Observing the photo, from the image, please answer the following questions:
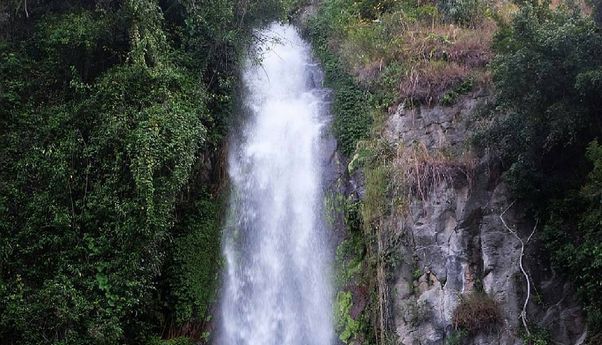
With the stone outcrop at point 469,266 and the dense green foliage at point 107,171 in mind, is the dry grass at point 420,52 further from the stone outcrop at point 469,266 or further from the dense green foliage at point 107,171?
the dense green foliage at point 107,171

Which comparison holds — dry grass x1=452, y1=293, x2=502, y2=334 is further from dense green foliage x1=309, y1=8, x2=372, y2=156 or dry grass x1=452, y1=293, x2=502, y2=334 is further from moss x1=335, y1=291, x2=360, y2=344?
dense green foliage x1=309, y1=8, x2=372, y2=156

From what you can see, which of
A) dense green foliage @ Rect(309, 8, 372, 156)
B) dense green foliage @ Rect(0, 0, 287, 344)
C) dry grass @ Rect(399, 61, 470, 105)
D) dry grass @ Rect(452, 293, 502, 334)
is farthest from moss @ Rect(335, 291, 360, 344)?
dry grass @ Rect(399, 61, 470, 105)

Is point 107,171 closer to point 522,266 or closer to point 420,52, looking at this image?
point 420,52

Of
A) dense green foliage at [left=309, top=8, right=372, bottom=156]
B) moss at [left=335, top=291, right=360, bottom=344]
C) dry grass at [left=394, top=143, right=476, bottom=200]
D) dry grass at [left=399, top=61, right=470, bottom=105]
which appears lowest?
moss at [left=335, top=291, right=360, bottom=344]

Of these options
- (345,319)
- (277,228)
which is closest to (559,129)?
(345,319)

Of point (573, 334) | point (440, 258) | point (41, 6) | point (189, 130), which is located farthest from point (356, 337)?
point (41, 6)

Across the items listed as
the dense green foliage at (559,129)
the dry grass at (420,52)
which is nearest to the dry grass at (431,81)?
the dry grass at (420,52)
